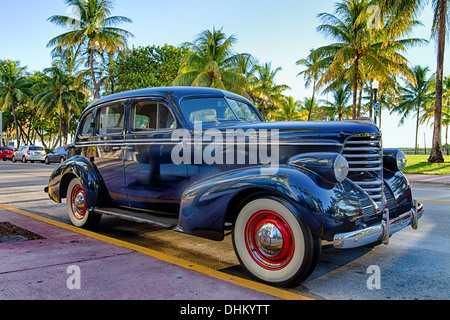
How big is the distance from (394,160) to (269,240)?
214cm

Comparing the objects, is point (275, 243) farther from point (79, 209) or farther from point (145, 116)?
point (79, 209)

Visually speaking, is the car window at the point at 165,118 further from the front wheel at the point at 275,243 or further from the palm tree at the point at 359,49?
the palm tree at the point at 359,49

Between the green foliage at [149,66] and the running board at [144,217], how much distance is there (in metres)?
23.7

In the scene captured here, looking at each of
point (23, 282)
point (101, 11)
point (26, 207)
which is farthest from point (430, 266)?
point (101, 11)

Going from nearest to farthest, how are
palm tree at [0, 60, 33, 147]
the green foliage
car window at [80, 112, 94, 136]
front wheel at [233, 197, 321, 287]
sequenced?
front wheel at [233, 197, 321, 287]
car window at [80, 112, 94, 136]
the green foliage
palm tree at [0, 60, 33, 147]

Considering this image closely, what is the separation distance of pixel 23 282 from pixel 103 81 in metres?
31.8

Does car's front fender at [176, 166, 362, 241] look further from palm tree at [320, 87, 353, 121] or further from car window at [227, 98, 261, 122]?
palm tree at [320, 87, 353, 121]

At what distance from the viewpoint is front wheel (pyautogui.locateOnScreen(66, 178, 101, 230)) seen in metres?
5.25

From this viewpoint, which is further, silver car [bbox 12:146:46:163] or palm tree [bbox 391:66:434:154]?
palm tree [bbox 391:66:434:154]

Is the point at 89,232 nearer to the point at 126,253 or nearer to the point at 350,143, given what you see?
the point at 126,253

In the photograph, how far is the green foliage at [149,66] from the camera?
2811 cm

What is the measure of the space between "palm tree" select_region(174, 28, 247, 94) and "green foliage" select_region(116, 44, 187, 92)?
4392mm

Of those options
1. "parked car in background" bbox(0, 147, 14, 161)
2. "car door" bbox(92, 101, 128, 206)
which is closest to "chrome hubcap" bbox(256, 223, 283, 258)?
"car door" bbox(92, 101, 128, 206)

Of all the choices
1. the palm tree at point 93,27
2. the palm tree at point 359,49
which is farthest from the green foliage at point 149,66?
the palm tree at point 359,49
